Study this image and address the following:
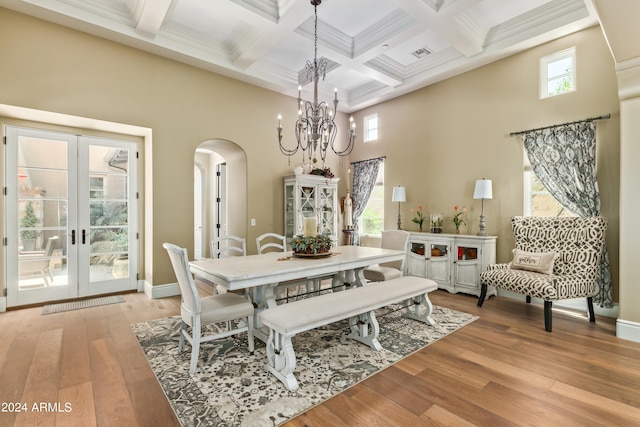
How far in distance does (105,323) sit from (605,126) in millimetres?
6229

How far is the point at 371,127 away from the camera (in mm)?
6500

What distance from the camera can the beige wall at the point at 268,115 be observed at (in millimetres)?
3641

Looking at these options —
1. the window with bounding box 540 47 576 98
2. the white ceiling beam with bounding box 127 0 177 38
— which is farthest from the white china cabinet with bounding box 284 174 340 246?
the window with bounding box 540 47 576 98

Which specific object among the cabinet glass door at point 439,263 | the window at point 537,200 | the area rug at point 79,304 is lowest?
the area rug at point 79,304

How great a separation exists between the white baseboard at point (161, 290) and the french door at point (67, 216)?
0.38 m

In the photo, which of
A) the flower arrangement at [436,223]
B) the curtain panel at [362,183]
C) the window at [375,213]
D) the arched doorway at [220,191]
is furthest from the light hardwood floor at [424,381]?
the curtain panel at [362,183]

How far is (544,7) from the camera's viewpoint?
149 inches

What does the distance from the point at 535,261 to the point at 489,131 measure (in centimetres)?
205

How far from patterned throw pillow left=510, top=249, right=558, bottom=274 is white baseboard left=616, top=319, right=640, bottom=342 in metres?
0.77

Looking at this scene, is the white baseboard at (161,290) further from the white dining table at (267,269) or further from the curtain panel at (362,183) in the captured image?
the curtain panel at (362,183)

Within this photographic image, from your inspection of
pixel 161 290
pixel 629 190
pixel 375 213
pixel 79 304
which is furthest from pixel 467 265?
pixel 79 304

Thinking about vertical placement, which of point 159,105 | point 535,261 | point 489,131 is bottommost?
point 535,261

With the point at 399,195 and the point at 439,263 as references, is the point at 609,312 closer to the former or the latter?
the point at 439,263

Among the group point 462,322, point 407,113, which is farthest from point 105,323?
point 407,113
